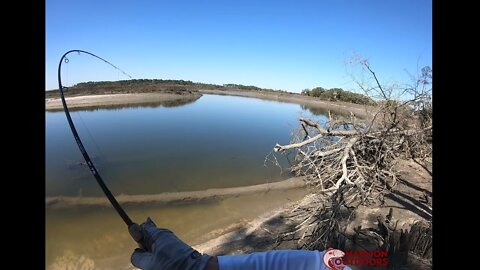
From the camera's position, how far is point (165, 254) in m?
1.52

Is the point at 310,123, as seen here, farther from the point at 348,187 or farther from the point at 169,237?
the point at 169,237

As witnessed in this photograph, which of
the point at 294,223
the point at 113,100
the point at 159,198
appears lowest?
the point at 159,198

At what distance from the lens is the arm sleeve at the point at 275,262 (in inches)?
54.5

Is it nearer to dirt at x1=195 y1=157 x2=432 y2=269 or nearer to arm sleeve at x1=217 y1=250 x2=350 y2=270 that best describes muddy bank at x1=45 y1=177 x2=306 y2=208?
dirt at x1=195 y1=157 x2=432 y2=269

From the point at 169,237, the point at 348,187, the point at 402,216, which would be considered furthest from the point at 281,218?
the point at 169,237

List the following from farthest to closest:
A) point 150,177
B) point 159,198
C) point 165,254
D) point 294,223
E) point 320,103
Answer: point 320,103 → point 150,177 → point 159,198 → point 294,223 → point 165,254

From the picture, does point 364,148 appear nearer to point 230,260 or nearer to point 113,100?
point 230,260

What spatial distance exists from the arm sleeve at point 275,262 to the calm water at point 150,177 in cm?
455

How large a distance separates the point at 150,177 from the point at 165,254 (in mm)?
9260

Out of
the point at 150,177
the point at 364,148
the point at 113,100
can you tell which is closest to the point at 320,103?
the point at 113,100

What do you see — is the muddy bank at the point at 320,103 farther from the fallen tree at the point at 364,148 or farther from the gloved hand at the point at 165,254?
the gloved hand at the point at 165,254

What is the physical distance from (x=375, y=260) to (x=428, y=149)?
3.75 metres

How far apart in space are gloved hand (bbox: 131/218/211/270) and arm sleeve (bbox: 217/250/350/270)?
0.11m
